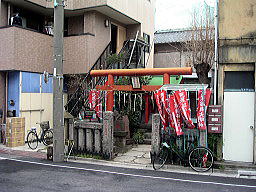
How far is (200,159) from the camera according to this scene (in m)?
9.87

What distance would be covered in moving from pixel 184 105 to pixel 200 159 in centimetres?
197

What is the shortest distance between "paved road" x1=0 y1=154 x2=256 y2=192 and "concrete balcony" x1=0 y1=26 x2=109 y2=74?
6078 millimetres

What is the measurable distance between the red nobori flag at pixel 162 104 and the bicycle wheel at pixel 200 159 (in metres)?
1.56

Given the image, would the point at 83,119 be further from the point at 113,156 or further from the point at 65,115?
the point at 113,156

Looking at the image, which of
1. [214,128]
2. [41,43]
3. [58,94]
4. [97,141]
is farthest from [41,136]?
[214,128]

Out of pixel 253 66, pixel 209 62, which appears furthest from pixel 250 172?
pixel 209 62

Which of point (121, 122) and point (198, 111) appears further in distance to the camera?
point (121, 122)

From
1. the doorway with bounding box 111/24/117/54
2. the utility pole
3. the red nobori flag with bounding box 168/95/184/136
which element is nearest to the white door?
the red nobori flag with bounding box 168/95/184/136

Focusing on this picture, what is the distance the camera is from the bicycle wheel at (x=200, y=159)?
9.77 metres

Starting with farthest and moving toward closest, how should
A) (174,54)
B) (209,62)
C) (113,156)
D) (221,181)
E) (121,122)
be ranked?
(174,54) → (209,62) → (121,122) → (113,156) → (221,181)

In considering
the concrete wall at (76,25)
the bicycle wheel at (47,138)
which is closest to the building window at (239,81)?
the bicycle wheel at (47,138)

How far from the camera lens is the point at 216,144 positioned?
1039 centimetres

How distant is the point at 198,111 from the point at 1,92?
10333 mm

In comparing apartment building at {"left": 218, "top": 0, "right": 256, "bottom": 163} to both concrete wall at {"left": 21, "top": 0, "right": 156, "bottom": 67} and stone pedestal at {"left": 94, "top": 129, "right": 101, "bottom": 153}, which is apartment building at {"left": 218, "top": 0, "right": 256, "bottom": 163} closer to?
stone pedestal at {"left": 94, "top": 129, "right": 101, "bottom": 153}
